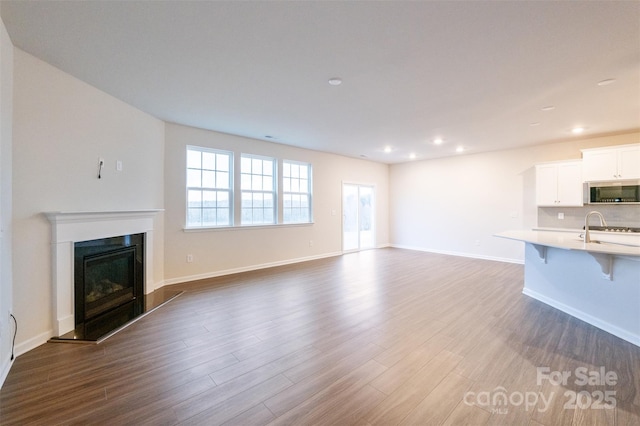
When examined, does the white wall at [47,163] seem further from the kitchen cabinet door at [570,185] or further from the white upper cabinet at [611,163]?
the white upper cabinet at [611,163]

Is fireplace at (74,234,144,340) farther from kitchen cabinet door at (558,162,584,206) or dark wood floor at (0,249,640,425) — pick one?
kitchen cabinet door at (558,162,584,206)

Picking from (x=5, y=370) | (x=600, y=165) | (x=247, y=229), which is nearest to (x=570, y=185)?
(x=600, y=165)

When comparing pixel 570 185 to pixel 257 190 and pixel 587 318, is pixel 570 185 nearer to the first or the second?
pixel 587 318

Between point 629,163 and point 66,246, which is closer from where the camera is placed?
point 66,246

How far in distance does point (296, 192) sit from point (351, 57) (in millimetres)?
4180

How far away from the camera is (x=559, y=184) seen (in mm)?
5387

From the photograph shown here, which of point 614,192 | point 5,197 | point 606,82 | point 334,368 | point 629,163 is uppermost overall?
point 606,82

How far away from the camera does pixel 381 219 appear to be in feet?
28.5

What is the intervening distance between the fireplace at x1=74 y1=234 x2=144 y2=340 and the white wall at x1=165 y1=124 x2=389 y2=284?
27.3 inches

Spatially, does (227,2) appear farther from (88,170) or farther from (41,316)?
(41,316)

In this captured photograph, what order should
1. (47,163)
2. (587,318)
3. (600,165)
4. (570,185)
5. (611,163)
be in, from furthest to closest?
(570,185), (600,165), (611,163), (587,318), (47,163)

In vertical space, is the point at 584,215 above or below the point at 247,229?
above

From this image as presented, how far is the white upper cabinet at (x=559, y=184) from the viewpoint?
5188 millimetres

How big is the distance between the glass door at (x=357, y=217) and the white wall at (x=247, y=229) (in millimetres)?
271
